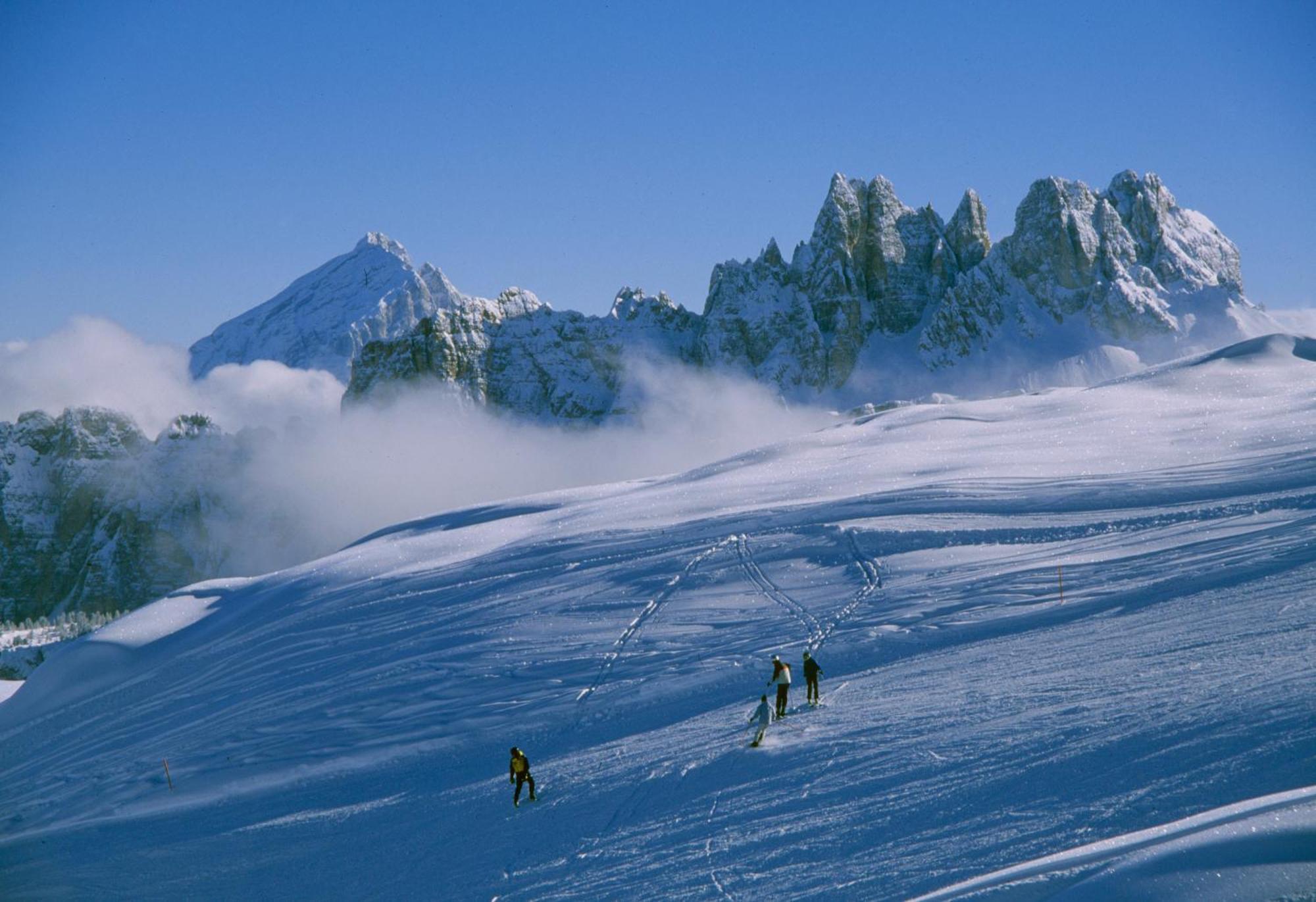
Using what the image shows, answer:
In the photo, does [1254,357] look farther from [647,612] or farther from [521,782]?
[521,782]

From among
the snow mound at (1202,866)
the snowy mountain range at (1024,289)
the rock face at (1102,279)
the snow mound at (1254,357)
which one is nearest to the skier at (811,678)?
the snow mound at (1202,866)

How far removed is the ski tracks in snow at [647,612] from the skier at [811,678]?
232 inches

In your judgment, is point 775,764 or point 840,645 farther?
point 840,645

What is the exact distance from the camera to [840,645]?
22688mm

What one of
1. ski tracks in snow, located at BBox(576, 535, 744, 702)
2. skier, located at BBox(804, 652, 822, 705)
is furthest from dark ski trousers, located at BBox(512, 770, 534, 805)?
ski tracks in snow, located at BBox(576, 535, 744, 702)

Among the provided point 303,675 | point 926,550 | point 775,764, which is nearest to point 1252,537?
point 926,550

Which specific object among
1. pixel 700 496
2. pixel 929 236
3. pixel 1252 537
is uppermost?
pixel 929 236

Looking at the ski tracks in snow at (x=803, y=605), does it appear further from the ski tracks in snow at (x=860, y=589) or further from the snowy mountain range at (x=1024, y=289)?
the snowy mountain range at (x=1024, y=289)

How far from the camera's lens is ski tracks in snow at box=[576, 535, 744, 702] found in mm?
23750

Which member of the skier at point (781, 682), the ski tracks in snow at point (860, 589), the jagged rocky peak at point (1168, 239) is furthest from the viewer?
the jagged rocky peak at point (1168, 239)

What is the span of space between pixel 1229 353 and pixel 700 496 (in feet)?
127

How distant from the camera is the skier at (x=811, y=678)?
61.5 ft

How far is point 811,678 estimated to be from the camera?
61.9 ft

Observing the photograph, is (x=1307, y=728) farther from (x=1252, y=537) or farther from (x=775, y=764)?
(x=1252, y=537)
